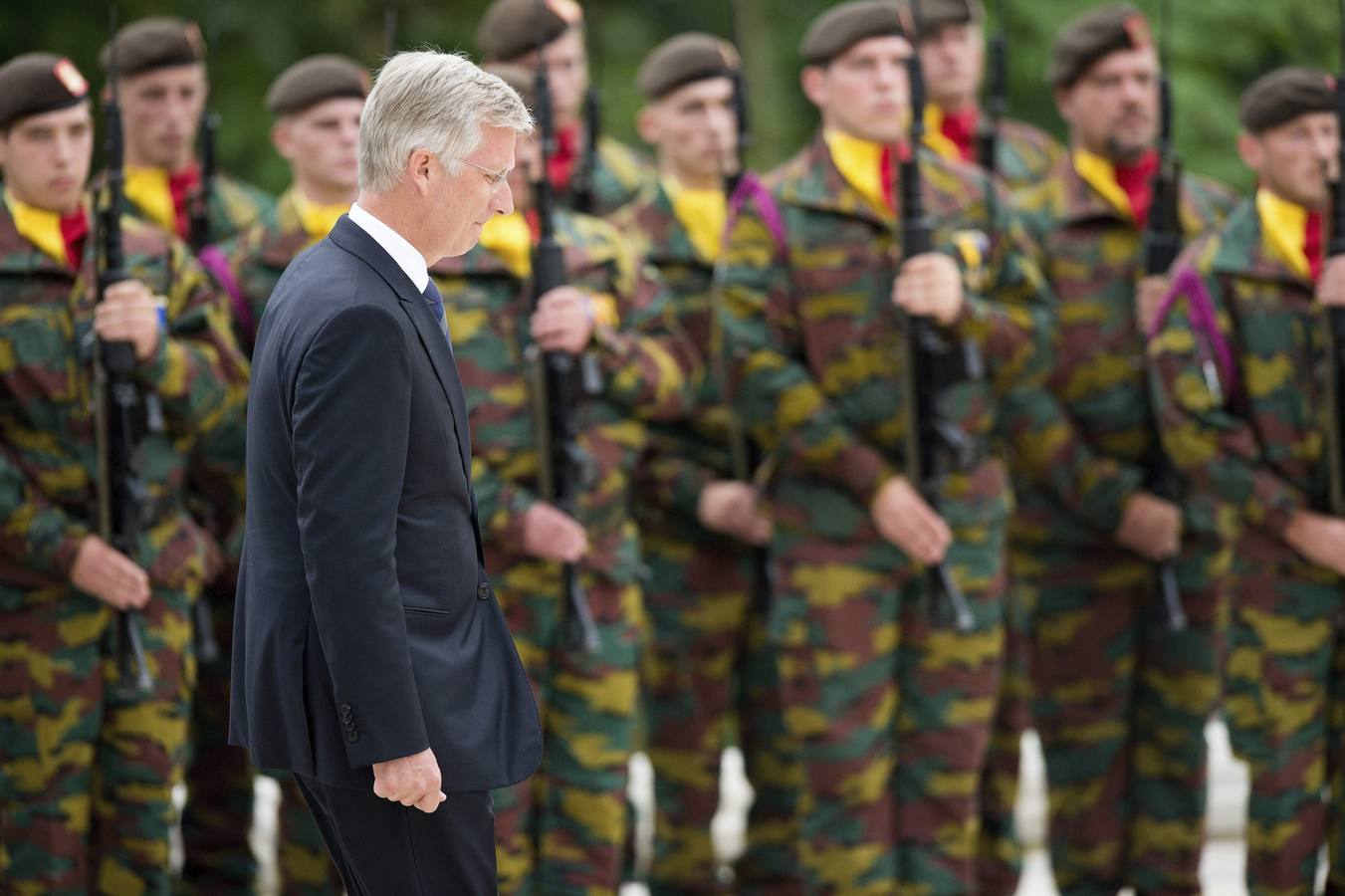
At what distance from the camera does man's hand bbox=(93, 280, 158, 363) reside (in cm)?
517

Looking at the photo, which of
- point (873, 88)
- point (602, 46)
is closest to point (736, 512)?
point (873, 88)

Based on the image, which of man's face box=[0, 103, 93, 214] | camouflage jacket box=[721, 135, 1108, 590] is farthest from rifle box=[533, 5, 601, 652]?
man's face box=[0, 103, 93, 214]

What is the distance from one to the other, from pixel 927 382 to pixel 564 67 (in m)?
1.91

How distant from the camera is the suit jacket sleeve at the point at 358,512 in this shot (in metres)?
3.30

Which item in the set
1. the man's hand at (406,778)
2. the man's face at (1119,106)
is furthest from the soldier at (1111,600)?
the man's hand at (406,778)

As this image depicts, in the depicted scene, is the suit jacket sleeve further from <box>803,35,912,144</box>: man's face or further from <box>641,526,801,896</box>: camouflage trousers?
<box>641,526,801,896</box>: camouflage trousers

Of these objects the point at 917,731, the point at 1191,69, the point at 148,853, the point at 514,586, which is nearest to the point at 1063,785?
the point at 917,731

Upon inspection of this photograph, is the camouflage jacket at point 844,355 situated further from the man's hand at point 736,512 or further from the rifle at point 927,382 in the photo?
the man's hand at point 736,512

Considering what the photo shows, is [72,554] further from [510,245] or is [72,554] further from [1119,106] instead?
[1119,106]

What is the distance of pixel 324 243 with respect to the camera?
3.55m

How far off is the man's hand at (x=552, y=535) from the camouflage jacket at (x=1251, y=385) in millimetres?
1638

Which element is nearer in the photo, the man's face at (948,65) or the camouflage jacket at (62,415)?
the camouflage jacket at (62,415)

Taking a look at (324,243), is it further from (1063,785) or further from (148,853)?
(1063,785)

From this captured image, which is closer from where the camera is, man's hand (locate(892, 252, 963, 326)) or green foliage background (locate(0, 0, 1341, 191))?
man's hand (locate(892, 252, 963, 326))
